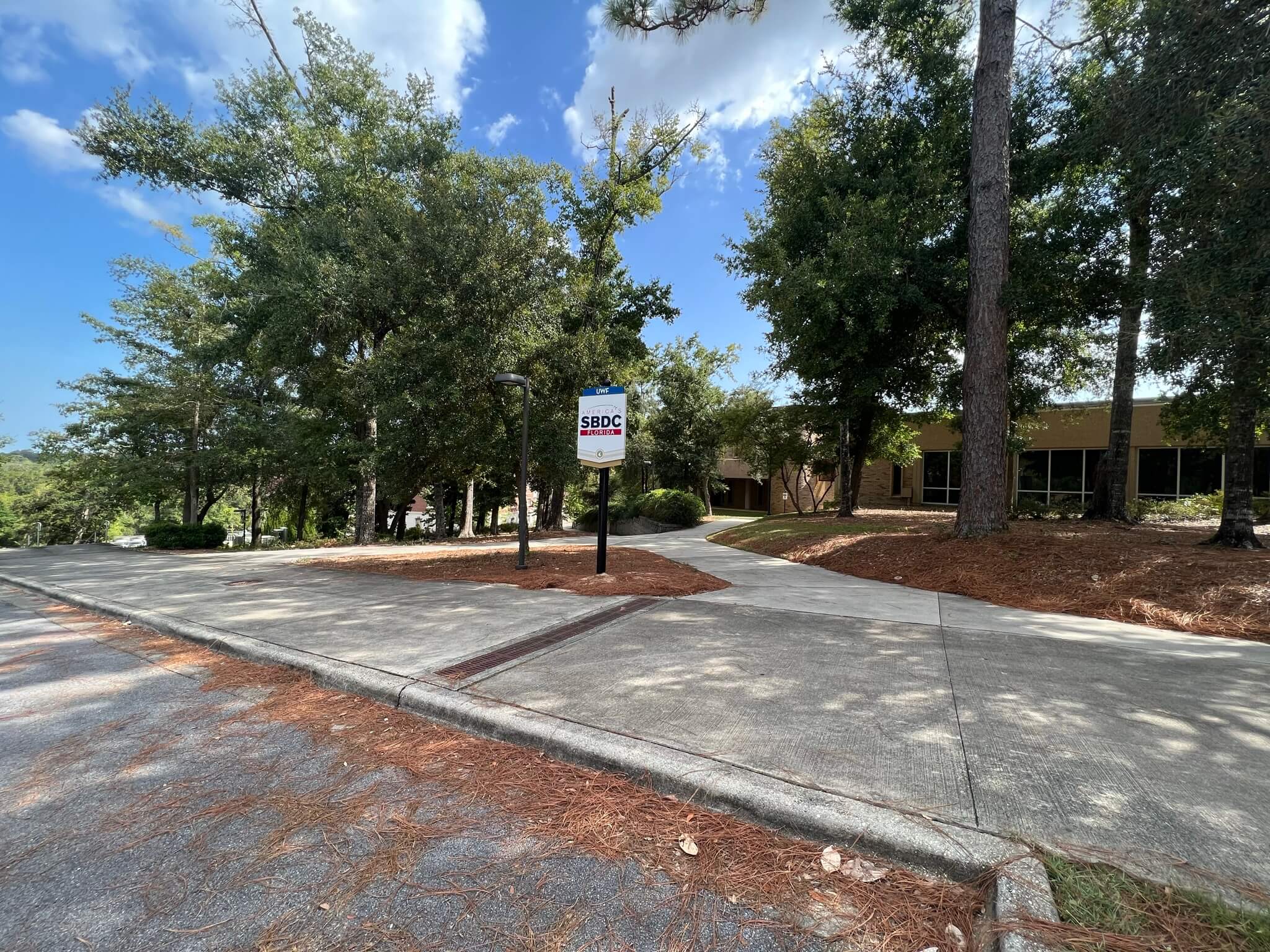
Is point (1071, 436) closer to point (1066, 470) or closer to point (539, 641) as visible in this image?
point (1066, 470)

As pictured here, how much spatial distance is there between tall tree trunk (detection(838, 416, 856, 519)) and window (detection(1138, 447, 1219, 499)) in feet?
38.2

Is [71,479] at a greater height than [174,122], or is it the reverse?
[174,122]

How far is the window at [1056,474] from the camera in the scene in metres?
20.7

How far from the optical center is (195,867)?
81.4 inches

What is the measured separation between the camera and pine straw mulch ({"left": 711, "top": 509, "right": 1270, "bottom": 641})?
5625mm

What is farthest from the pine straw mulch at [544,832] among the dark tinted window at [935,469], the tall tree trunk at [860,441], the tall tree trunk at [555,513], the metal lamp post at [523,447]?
the dark tinted window at [935,469]

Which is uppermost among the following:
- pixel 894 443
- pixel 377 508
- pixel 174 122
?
pixel 174 122

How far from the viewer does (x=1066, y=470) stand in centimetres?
2123

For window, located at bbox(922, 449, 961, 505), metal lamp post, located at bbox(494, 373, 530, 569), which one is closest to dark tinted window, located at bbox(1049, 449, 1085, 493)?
window, located at bbox(922, 449, 961, 505)

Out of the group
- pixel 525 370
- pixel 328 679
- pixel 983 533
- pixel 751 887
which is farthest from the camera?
pixel 525 370

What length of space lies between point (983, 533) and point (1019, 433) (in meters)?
10.2

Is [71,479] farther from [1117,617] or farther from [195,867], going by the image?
[1117,617]

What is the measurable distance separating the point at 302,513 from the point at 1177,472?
1443 inches

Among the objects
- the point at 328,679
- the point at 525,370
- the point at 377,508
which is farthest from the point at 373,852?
the point at 377,508
